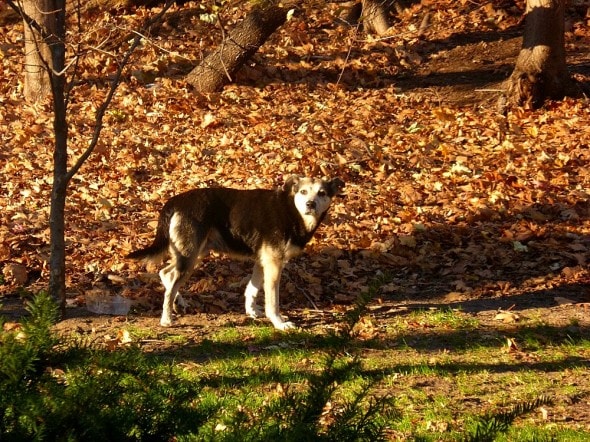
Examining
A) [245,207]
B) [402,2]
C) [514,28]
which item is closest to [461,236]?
[245,207]

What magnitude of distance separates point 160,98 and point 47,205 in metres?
3.84

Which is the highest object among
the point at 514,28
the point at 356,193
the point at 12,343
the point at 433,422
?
the point at 514,28

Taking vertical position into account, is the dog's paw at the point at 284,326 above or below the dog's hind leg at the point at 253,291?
below

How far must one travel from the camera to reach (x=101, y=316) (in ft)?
29.2

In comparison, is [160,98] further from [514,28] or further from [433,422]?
[433,422]

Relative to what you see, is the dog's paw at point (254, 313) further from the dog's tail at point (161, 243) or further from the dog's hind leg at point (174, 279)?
the dog's tail at point (161, 243)

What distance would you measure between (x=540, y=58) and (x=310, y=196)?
7.44 metres

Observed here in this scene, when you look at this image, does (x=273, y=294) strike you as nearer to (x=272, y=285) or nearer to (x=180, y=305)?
(x=272, y=285)

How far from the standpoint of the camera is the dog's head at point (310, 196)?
8883mm

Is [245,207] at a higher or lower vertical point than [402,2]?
lower

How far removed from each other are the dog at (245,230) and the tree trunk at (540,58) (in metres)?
6.75

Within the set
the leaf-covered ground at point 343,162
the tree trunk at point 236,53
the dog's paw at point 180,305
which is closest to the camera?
the dog's paw at point 180,305

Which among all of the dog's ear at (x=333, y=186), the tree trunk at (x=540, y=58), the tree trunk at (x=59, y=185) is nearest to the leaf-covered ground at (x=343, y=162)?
the tree trunk at (x=540, y=58)

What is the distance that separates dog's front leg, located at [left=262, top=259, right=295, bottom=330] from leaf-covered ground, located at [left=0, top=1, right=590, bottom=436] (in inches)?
15.2
